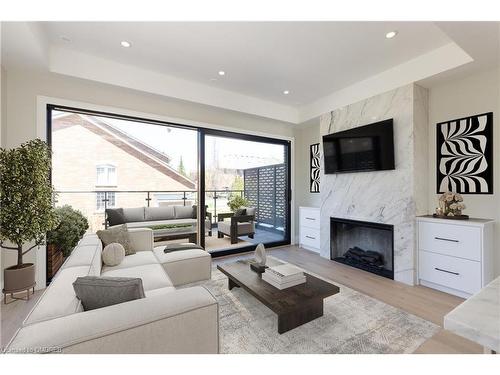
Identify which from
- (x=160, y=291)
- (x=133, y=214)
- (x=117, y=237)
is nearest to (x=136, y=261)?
(x=117, y=237)

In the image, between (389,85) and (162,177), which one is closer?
(389,85)

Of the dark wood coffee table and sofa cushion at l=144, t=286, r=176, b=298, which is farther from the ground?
sofa cushion at l=144, t=286, r=176, b=298

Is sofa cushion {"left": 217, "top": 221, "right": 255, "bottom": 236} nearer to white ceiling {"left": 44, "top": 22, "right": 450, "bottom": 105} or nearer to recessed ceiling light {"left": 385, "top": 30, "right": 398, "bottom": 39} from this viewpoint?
white ceiling {"left": 44, "top": 22, "right": 450, "bottom": 105}

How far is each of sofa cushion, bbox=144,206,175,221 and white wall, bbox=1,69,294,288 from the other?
225 centimetres

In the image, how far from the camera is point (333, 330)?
Answer: 1904mm

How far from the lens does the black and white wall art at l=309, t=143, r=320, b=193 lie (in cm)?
471

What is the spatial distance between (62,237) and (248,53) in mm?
3413

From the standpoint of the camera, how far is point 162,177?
5.32m

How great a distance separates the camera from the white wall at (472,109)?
8.50 ft

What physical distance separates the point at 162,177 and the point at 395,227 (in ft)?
15.3

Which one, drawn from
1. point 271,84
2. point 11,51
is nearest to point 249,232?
point 271,84

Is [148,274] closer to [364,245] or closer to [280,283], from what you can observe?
[280,283]

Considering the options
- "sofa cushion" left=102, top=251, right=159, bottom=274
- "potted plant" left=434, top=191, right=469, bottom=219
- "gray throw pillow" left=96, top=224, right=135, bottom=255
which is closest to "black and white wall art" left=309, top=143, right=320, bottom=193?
"potted plant" left=434, top=191, right=469, bottom=219

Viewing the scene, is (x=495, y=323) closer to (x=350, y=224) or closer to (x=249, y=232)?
(x=350, y=224)
